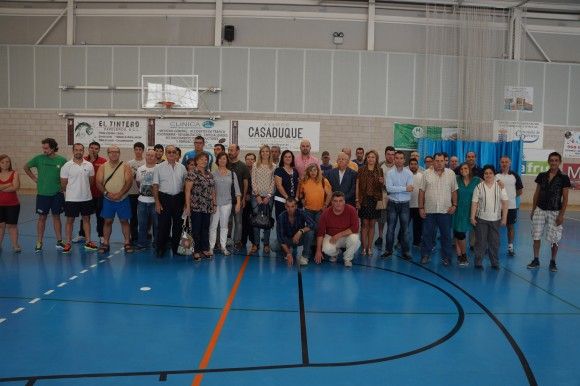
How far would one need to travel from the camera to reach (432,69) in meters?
15.9

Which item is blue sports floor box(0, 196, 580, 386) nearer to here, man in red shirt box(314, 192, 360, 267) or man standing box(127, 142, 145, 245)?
man in red shirt box(314, 192, 360, 267)

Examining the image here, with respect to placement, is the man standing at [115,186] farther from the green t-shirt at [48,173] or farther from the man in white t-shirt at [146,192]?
the green t-shirt at [48,173]

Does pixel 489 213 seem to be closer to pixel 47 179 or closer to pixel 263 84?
pixel 47 179

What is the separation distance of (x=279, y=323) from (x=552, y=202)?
4664 millimetres

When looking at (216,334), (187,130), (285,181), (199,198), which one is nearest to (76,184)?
(199,198)

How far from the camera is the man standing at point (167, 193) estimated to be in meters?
7.00

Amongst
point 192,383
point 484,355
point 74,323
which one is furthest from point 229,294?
point 484,355

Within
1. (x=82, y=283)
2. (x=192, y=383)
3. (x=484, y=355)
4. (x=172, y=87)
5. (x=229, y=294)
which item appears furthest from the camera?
(x=172, y=87)

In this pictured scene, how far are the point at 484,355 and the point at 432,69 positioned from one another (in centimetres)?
1387

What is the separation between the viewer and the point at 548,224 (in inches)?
265

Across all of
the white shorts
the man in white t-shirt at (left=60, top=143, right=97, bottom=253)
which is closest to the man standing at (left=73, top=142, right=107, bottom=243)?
the man in white t-shirt at (left=60, top=143, right=97, bottom=253)

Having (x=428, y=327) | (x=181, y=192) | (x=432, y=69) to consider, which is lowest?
(x=428, y=327)

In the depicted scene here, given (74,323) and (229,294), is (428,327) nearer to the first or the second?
(229,294)

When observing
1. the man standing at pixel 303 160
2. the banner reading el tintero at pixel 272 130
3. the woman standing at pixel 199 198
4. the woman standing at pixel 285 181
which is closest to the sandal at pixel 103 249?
the woman standing at pixel 199 198
